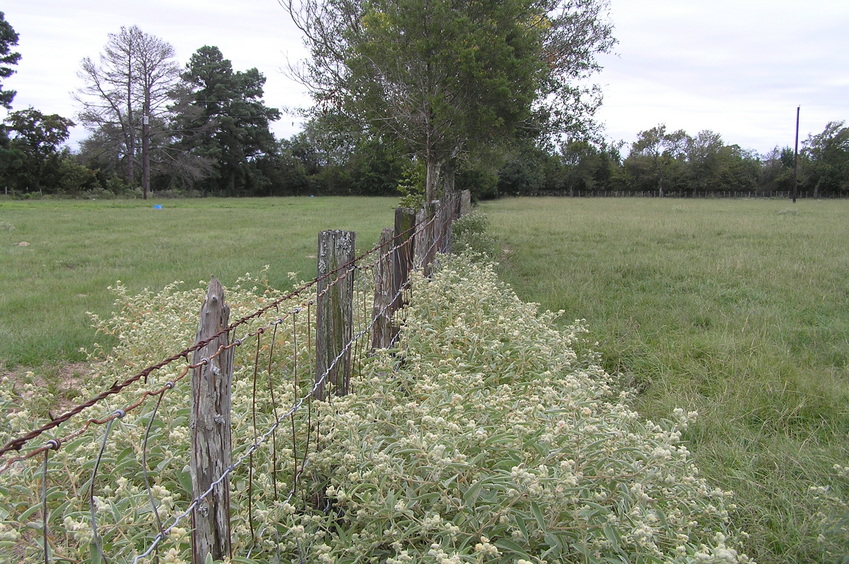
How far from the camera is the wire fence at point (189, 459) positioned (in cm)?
176

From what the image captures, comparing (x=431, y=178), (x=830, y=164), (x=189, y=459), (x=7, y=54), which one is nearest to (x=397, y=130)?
(x=431, y=178)

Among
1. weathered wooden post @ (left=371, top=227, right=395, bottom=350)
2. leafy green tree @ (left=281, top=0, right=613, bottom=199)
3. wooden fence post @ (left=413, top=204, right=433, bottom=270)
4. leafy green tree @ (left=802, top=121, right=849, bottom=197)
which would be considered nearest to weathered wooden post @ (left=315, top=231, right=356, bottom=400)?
weathered wooden post @ (left=371, top=227, right=395, bottom=350)

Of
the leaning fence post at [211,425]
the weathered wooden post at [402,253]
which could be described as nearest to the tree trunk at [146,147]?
the weathered wooden post at [402,253]

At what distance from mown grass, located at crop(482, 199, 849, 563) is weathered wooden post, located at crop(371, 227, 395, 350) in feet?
6.80

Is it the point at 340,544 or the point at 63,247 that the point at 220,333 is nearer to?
the point at 340,544

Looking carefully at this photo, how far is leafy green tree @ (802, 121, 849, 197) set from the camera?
59.0 metres

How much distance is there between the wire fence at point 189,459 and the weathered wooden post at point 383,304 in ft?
0.94

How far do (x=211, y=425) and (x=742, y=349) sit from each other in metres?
5.28

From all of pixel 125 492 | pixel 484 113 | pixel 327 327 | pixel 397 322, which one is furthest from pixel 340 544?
pixel 484 113

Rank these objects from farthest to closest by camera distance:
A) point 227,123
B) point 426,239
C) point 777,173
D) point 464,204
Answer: point 777,173, point 227,123, point 464,204, point 426,239

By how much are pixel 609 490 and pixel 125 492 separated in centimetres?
191

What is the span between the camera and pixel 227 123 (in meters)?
53.1

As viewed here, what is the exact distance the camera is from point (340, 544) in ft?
7.17

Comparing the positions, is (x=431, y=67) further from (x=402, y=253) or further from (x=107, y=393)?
(x=107, y=393)
